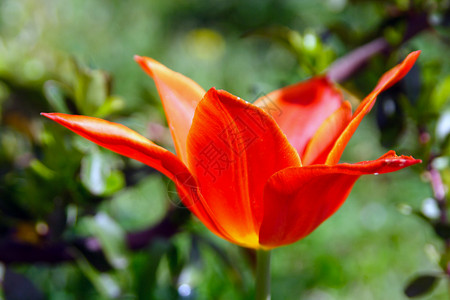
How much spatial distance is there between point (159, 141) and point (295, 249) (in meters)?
0.89

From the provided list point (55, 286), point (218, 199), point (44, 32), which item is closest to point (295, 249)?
point (55, 286)

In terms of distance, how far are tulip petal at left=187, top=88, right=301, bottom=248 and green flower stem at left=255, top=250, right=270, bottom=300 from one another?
1.3 inches

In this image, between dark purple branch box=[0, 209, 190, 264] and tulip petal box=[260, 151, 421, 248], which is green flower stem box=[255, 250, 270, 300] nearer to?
tulip petal box=[260, 151, 421, 248]

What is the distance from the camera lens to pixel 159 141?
755 mm

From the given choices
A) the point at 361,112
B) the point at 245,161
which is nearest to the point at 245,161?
the point at 245,161

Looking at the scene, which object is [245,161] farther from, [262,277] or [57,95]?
[57,95]

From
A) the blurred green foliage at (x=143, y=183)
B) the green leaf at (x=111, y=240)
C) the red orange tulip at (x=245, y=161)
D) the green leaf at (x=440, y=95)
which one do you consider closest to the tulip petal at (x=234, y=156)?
the red orange tulip at (x=245, y=161)

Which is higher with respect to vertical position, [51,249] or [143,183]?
[51,249]

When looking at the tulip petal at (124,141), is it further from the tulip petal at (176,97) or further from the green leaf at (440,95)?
the green leaf at (440,95)

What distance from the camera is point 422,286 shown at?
64 cm

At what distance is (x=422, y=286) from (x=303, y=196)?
0.98 feet

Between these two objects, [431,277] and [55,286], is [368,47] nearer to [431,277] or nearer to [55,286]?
[431,277]

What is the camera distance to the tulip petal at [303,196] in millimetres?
389

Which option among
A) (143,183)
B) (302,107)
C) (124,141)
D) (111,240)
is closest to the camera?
(124,141)
